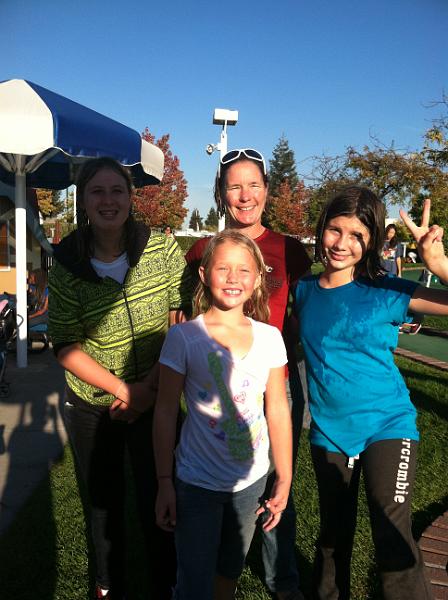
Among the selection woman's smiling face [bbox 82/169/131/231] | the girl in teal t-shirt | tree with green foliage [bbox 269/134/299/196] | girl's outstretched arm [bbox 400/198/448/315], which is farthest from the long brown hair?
tree with green foliage [bbox 269/134/299/196]

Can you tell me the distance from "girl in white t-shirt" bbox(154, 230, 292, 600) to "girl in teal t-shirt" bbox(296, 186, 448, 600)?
0.24 metres

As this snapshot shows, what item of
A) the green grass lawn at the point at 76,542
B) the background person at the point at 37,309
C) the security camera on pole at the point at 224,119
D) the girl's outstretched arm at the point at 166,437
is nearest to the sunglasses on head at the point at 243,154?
the girl's outstretched arm at the point at 166,437

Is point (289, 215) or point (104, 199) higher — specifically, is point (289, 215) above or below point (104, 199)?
above

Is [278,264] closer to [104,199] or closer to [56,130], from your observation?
[104,199]

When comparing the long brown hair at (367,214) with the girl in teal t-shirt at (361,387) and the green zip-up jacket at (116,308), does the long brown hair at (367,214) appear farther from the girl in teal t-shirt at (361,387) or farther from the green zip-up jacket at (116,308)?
the green zip-up jacket at (116,308)

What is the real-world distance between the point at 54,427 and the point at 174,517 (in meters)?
3.16

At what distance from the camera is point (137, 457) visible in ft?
7.17

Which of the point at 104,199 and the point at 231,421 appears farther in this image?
the point at 104,199

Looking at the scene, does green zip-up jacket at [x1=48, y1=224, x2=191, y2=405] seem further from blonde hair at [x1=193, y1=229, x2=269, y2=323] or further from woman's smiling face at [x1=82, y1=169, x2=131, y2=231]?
blonde hair at [x1=193, y1=229, x2=269, y2=323]

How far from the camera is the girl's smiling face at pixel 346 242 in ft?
6.78

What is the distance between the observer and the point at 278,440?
1.98 meters

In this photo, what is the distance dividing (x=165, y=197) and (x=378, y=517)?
3959 cm

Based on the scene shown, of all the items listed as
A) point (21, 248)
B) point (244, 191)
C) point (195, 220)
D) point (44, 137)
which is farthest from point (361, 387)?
point (195, 220)

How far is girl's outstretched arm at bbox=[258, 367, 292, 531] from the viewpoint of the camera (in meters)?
1.92
